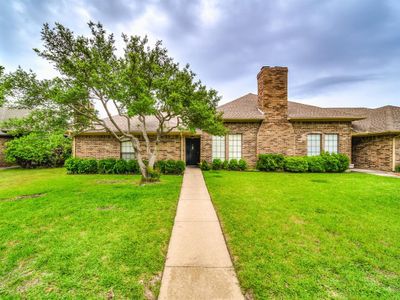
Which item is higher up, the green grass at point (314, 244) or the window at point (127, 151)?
the window at point (127, 151)

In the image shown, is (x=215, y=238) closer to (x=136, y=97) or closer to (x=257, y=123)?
(x=136, y=97)

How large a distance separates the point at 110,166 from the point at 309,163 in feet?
42.6

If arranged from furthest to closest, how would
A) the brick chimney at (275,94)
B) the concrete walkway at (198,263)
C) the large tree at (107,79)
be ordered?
the brick chimney at (275,94) → the large tree at (107,79) → the concrete walkway at (198,263)

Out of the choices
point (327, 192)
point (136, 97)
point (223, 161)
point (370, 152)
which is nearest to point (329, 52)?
point (370, 152)

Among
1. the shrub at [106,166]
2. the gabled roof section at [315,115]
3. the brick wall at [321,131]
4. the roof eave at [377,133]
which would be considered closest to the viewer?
the shrub at [106,166]

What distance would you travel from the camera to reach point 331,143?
43.9ft

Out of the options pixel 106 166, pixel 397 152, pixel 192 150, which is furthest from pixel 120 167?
pixel 397 152

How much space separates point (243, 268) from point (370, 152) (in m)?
16.6

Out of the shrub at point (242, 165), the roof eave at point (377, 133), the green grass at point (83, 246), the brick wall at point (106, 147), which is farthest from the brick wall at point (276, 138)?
the green grass at point (83, 246)

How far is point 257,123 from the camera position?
13375 millimetres

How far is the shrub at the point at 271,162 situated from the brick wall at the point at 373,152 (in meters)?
7.13

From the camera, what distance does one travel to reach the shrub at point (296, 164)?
12220 mm

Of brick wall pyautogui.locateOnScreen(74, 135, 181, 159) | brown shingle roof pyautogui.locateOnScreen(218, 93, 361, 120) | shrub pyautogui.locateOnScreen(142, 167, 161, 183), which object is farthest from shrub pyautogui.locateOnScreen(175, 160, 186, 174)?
brown shingle roof pyautogui.locateOnScreen(218, 93, 361, 120)

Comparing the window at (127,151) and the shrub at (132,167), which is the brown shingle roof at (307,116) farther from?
the shrub at (132,167)
